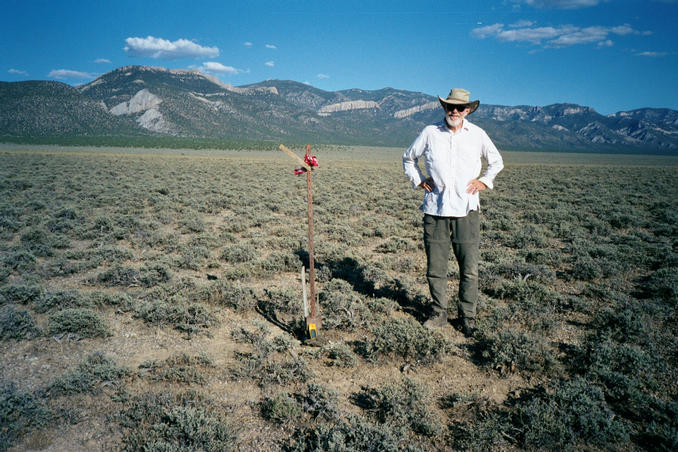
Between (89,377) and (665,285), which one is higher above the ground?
(665,285)

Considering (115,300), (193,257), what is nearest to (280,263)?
(193,257)

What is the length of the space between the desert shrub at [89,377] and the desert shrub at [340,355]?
2209mm

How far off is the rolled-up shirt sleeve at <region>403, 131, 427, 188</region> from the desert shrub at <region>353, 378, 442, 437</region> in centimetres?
229

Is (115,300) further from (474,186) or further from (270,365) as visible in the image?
(474,186)

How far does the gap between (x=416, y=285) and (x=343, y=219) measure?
6.03 meters

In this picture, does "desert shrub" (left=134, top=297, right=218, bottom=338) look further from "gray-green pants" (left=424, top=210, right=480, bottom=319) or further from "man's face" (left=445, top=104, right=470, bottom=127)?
"man's face" (left=445, top=104, right=470, bottom=127)

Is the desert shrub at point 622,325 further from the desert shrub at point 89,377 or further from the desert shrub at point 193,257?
the desert shrub at point 193,257

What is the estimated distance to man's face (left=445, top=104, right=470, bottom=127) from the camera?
382 centimetres

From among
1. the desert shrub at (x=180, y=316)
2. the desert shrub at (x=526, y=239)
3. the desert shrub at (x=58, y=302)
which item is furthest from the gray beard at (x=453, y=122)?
the desert shrub at (x=526, y=239)

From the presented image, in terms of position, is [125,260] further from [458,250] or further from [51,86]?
[51,86]

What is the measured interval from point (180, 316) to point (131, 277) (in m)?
2.03

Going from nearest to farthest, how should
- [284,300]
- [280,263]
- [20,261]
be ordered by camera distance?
[284,300] → [20,261] → [280,263]

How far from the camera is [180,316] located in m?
4.80

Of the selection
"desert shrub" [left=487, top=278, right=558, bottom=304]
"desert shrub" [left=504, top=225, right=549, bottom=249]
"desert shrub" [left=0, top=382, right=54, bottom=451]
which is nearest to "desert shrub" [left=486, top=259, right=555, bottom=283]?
"desert shrub" [left=487, top=278, right=558, bottom=304]
